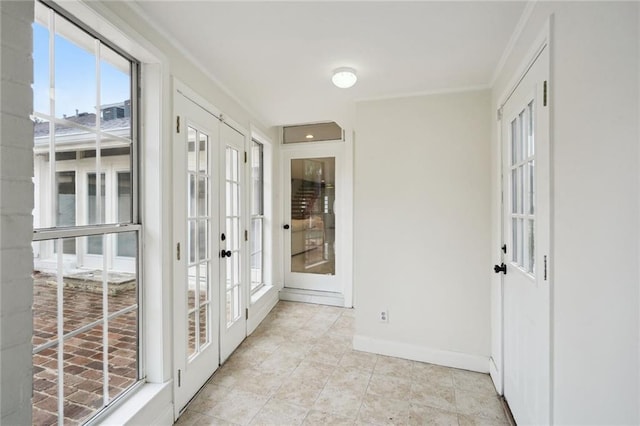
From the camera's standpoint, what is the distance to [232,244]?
9.29ft

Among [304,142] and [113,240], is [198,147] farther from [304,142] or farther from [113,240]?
[304,142]

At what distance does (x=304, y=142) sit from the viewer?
4.12 metres

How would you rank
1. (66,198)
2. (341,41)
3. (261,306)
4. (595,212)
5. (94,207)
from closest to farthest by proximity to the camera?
1. (595,212)
2. (66,198)
3. (94,207)
4. (341,41)
5. (261,306)

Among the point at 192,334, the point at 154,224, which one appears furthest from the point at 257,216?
the point at 154,224

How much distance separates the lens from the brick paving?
1228 mm

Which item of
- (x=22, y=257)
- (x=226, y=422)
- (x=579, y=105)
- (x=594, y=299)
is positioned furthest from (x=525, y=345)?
(x=22, y=257)

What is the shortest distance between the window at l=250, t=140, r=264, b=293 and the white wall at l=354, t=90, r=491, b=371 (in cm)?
155

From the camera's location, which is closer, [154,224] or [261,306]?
[154,224]

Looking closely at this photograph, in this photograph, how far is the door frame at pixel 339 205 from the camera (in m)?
3.85

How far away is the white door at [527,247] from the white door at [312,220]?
7.44 ft

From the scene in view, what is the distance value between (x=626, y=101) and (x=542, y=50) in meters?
0.69

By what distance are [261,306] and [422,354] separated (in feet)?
6.02

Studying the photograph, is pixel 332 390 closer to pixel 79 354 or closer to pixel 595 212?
pixel 79 354

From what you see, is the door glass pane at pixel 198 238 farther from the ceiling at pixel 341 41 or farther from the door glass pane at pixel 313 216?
the door glass pane at pixel 313 216
